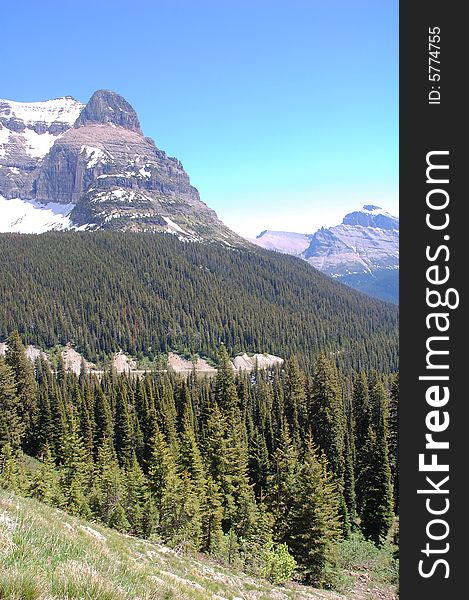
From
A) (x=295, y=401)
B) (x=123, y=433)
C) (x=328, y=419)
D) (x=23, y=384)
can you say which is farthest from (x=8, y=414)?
→ (x=328, y=419)

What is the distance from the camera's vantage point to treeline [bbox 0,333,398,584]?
29.1 metres

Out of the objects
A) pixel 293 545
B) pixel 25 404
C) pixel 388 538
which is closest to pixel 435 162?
pixel 293 545

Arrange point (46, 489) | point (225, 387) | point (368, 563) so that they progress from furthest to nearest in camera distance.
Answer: point (225, 387), point (368, 563), point (46, 489)

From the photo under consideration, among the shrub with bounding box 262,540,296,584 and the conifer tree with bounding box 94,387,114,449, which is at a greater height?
the shrub with bounding box 262,540,296,584

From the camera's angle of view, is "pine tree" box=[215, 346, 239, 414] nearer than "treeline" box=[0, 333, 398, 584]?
No

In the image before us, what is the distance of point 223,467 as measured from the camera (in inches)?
1410

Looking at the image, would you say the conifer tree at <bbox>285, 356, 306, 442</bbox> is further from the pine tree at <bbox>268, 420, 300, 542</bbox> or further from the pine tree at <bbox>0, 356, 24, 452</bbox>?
the pine tree at <bbox>0, 356, 24, 452</bbox>

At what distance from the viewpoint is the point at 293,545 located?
29094 mm

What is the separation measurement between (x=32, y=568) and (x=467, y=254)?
787cm

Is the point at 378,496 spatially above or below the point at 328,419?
below

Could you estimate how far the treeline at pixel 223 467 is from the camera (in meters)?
29.1

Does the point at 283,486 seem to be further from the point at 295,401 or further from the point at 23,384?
the point at 23,384

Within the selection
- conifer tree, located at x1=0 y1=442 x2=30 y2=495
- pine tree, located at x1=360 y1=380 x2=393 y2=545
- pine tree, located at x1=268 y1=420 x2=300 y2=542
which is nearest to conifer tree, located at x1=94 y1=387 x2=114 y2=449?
conifer tree, located at x1=0 y1=442 x2=30 y2=495

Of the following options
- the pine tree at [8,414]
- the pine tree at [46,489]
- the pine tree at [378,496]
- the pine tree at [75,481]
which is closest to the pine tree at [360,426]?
the pine tree at [378,496]
